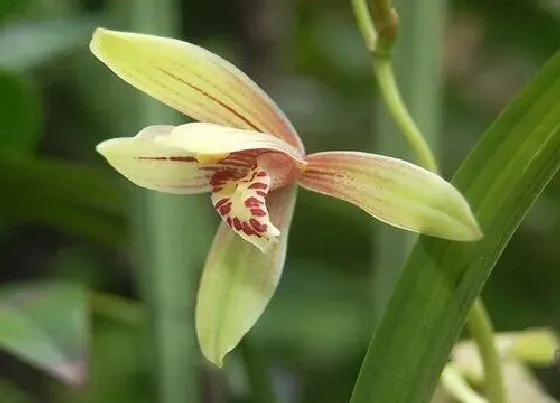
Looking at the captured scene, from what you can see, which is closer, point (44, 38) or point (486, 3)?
point (44, 38)

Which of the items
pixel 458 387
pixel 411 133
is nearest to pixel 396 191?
pixel 411 133

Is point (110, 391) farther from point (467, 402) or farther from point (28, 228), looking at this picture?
point (467, 402)

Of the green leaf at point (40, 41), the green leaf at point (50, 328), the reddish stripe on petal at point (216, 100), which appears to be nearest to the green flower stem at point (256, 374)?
the green leaf at point (50, 328)

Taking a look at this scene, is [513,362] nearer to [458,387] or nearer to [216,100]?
[458,387]

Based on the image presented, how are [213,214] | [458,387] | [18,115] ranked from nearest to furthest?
[458,387]
[18,115]
[213,214]

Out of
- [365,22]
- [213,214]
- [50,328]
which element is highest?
[365,22]

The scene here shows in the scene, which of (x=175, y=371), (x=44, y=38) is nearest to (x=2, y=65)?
(x=44, y=38)
